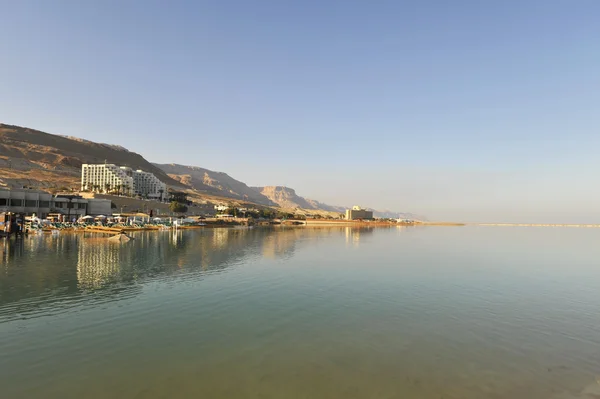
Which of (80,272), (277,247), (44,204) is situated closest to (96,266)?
(80,272)

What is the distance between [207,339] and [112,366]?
16.1ft

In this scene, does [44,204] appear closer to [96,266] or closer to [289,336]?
[96,266]

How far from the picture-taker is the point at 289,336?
64.0 ft

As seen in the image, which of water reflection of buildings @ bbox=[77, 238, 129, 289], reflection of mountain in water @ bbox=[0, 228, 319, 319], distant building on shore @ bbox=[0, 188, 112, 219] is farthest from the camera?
distant building on shore @ bbox=[0, 188, 112, 219]

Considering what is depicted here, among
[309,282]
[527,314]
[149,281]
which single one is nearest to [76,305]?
[149,281]

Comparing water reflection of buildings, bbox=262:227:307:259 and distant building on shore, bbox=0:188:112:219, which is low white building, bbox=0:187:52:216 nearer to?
distant building on shore, bbox=0:188:112:219

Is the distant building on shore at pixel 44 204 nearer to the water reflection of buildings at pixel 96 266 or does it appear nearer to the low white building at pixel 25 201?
the low white building at pixel 25 201

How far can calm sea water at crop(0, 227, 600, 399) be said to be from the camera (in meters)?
13.8

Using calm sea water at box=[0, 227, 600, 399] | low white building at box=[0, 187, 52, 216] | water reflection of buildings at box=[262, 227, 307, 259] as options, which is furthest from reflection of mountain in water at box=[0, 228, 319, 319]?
low white building at box=[0, 187, 52, 216]

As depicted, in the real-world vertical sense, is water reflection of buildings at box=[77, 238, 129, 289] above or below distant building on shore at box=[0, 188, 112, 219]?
below

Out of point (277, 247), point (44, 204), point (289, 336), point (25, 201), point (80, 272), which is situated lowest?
point (277, 247)

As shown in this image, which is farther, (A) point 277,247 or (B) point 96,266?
(A) point 277,247

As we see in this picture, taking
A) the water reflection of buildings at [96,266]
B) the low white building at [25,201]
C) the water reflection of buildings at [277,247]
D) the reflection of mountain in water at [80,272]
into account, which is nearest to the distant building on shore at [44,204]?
the low white building at [25,201]

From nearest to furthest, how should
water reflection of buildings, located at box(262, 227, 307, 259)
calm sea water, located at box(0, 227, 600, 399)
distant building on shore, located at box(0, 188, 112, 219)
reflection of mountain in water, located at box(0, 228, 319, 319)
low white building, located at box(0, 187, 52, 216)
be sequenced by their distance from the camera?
calm sea water, located at box(0, 227, 600, 399) → reflection of mountain in water, located at box(0, 228, 319, 319) → water reflection of buildings, located at box(262, 227, 307, 259) → low white building, located at box(0, 187, 52, 216) → distant building on shore, located at box(0, 188, 112, 219)
